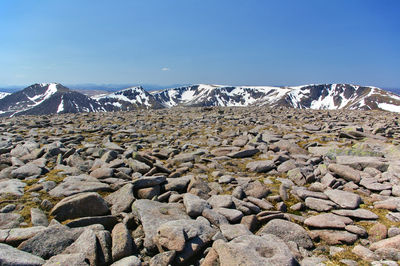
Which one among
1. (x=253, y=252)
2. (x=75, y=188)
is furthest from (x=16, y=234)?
(x=253, y=252)

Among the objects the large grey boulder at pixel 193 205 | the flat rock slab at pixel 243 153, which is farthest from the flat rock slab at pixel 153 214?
the flat rock slab at pixel 243 153

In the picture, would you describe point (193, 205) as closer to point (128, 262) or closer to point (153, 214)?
point (153, 214)

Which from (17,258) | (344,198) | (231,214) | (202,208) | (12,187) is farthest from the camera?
(12,187)

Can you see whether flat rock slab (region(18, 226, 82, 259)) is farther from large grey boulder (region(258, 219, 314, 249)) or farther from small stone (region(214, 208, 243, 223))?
large grey boulder (region(258, 219, 314, 249))

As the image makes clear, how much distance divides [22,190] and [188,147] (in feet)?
29.3

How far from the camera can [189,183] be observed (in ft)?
29.2

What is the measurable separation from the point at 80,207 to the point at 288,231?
5.95 metres

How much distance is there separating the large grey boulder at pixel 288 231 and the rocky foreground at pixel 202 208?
28 millimetres

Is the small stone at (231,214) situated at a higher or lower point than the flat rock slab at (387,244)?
lower

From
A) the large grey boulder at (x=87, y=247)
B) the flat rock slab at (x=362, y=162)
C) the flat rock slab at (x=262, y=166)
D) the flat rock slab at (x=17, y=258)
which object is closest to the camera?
the flat rock slab at (x=17, y=258)

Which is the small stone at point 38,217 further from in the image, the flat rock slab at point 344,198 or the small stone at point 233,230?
the flat rock slab at point 344,198

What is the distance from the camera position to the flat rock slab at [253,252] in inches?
181

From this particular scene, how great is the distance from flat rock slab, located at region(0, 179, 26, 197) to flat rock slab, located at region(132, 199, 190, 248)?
4067 mm

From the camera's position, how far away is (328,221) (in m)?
6.50
